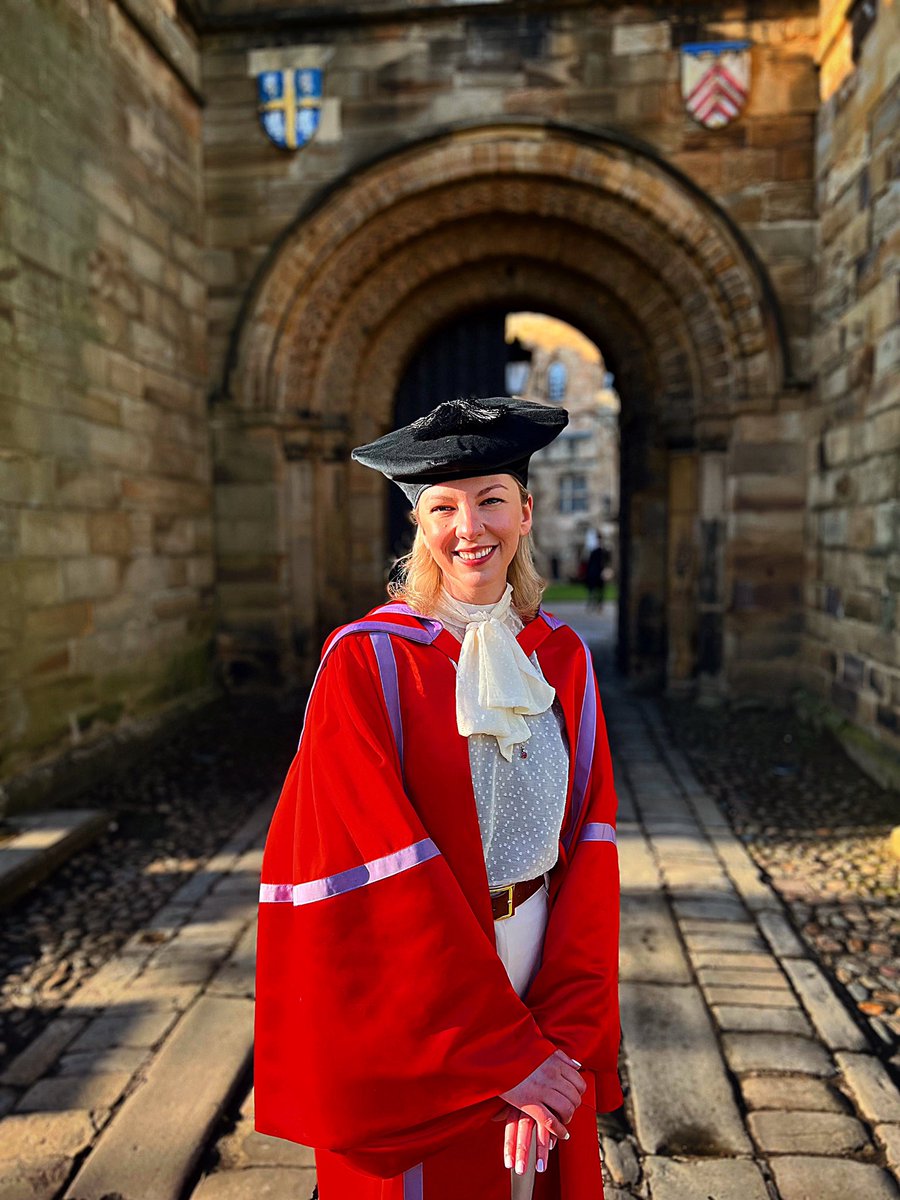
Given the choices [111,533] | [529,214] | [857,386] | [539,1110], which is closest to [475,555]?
[539,1110]

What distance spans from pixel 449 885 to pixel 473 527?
22.5 inches

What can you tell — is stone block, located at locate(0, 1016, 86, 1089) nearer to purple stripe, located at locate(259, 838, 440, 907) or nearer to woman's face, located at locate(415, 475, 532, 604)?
purple stripe, located at locate(259, 838, 440, 907)

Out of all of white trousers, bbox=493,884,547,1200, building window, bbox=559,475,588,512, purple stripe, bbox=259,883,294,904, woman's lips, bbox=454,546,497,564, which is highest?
building window, bbox=559,475,588,512

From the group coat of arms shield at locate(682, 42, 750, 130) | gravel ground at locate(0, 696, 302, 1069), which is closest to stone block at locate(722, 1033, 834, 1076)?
gravel ground at locate(0, 696, 302, 1069)

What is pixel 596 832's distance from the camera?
56.7 inches

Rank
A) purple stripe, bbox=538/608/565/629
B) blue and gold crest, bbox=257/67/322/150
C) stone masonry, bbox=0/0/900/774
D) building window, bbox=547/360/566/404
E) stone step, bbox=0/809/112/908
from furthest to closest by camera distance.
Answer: building window, bbox=547/360/566/404 → blue and gold crest, bbox=257/67/322/150 → stone masonry, bbox=0/0/900/774 → stone step, bbox=0/809/112/908 → purple stripe, bbox=538/608/565/629

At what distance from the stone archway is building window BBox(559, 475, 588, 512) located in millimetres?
22172

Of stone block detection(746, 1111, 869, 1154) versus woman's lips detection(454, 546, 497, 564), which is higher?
woman's lips detection(454, 546, 497, 564)

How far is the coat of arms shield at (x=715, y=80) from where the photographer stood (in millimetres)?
6137

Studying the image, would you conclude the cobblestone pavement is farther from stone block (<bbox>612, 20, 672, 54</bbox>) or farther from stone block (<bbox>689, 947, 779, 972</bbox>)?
stone block (<bbox>612, 20, 672, 54</bbox>)

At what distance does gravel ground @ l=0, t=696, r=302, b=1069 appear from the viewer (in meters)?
2.91

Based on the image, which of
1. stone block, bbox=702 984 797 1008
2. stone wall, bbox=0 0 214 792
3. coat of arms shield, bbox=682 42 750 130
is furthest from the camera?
coat of arms shield, bbox=682 42 750 130

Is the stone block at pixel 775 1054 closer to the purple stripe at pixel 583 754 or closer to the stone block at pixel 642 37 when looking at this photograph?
the purple stripe at pixel 583 754

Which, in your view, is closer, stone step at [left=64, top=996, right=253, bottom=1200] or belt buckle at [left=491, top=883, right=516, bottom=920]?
belt buckle at [left=491, top=883, right=516, bottom=920]
